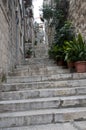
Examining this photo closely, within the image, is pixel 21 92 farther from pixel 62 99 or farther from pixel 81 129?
pixel 81 129

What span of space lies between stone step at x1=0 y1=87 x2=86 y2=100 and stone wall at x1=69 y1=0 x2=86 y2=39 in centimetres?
289

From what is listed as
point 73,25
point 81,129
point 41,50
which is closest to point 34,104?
point 81,129

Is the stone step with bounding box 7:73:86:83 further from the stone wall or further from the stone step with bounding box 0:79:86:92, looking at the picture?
the stone wall

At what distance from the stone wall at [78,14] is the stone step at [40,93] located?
2890 mm

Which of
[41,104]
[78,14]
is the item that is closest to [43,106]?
[41,104]

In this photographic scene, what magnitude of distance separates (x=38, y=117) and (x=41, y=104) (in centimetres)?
38

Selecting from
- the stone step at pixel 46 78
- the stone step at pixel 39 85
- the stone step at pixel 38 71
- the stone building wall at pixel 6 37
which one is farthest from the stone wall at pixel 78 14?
the stone step at pixel 39 85

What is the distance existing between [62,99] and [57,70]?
Result: 234 centimetres

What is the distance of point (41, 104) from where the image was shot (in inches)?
130

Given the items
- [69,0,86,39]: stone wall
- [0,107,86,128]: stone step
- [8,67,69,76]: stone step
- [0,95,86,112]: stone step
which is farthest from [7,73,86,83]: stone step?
[69,0,86,39]: stone wall

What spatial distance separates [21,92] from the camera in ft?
12.1

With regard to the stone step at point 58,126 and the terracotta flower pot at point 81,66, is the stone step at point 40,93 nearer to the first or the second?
the stone step at point 58,126

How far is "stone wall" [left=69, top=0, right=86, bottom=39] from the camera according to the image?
6418 millimetres

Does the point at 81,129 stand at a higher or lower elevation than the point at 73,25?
lower
